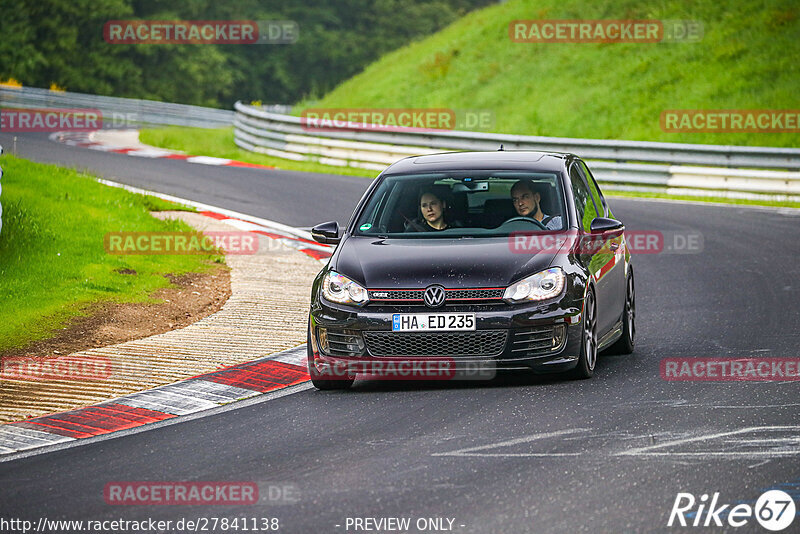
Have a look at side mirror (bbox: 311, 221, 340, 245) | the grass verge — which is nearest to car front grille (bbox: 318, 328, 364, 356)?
side mirror (bbox: 311, 221, 340, 245)

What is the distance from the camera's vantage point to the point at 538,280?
360 inches

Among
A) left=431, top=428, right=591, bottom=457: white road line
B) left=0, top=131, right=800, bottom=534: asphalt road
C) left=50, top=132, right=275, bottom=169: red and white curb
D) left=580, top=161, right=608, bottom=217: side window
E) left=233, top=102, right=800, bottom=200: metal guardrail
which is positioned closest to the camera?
left=0, top=131, right=800, bottom=534: asphalt road

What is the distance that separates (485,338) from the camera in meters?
9.01

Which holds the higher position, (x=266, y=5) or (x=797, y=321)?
(x=266, y=5)

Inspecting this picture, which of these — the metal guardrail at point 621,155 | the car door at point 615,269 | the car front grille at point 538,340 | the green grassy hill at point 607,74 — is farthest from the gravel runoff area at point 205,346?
the green grassy hill at point 607,74

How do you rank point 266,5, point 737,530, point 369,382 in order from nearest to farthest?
point 737,530 < point 369,382 < point 266,5

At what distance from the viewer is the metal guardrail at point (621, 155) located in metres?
23.2

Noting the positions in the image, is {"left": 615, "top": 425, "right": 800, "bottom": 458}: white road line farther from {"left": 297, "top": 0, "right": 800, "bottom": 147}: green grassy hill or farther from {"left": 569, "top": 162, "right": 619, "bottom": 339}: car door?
{"left": 297, "top": 0, "right": 800, "bottom": 147}: green grassy hill

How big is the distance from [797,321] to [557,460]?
5654mm

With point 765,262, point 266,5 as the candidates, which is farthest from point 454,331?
point 266,5

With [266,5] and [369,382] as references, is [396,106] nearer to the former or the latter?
[369,382]

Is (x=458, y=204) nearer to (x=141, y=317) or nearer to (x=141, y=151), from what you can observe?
(x=141, y=317)

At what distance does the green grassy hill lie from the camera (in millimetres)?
30516

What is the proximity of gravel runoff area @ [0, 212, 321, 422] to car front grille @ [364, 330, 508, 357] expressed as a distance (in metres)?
1.99
